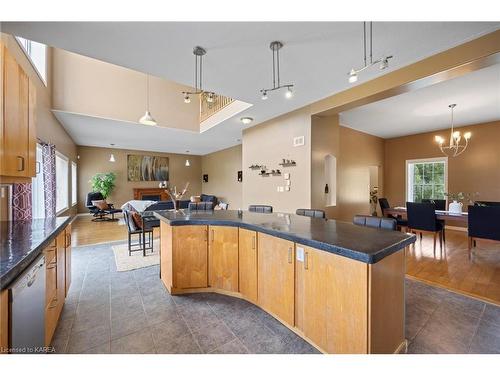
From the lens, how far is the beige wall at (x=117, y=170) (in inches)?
336

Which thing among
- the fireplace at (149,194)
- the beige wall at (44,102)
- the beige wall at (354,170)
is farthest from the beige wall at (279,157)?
the fireplace at (149,194)

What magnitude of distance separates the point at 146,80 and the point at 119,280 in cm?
504

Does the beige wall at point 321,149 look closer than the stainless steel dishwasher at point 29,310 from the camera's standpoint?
No

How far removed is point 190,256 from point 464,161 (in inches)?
285

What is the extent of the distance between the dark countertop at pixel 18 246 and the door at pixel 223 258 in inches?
53.8

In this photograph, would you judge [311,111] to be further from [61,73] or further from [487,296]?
[61,73]

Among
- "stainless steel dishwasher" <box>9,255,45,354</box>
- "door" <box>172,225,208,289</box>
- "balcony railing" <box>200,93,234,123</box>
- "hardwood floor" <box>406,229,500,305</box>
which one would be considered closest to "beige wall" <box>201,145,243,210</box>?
"balcony railing" <box>200,93,234,123</box>

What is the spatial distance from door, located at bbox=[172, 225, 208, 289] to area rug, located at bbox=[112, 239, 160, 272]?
49.5 inches

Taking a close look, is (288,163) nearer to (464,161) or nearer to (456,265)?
(456,265)

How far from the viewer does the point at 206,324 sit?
1.91 meters

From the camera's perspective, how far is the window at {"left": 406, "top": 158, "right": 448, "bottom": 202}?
241 inches

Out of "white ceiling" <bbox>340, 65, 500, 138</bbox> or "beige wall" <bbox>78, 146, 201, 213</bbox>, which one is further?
"beige wall" <bbox>78, 146, 201, 213</bbox>

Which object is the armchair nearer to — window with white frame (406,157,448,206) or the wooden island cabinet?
the wooden island cabinet

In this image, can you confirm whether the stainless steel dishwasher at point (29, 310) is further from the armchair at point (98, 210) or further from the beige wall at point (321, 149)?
the armchair at point (98, 210)
